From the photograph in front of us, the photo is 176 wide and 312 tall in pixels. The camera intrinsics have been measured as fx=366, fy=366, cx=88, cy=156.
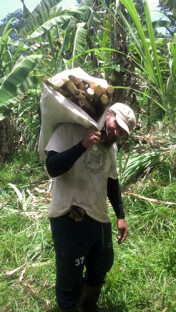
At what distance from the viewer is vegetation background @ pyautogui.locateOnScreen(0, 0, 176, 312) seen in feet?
8.80

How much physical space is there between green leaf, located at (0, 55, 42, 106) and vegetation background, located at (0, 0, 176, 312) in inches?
0.4

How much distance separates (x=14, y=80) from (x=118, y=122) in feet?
7.24

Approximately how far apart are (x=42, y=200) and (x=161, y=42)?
2.57 m

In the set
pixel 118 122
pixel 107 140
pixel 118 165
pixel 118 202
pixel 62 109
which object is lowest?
pixel 118 165

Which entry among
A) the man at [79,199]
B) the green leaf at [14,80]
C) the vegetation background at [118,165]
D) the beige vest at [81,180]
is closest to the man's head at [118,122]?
the man at [79,199]

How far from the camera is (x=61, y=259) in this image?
1.98 meters

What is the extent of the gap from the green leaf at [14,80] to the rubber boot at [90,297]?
6.75 ft

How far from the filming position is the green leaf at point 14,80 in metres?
3.63

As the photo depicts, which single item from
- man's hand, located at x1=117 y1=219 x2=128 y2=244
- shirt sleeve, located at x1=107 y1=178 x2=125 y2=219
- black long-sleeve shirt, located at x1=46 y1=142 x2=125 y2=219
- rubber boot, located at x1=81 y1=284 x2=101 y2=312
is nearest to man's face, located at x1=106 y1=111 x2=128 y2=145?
black long-sleeve shirt, located at x1=46 y1=142 x2=125 y2=219

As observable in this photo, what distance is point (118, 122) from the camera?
6.12 ft

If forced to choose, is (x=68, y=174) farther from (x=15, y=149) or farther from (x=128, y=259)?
(x=15, y=149)

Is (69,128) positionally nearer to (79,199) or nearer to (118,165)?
(79,199)

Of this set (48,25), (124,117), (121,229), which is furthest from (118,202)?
(48,25)

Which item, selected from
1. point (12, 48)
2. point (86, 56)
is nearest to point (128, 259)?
point (86, 56)
